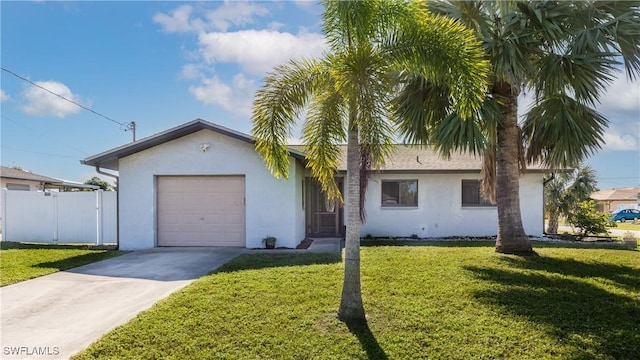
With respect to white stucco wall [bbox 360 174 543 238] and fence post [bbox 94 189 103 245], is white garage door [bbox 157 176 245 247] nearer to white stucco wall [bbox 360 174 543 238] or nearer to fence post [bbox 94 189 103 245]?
fence post [bbox 94 189 103 245]

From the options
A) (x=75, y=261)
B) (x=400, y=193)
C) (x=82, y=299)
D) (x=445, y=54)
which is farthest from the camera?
(x=400, y=193)

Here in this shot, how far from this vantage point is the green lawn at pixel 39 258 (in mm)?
8184

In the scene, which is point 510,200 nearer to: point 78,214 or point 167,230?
point 167,230

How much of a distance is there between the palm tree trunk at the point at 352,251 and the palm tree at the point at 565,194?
54.3 feet

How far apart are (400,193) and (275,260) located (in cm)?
715

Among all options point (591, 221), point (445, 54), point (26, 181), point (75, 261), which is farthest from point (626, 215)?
point (26, 181)

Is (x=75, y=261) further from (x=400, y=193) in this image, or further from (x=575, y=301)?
(x=575, y=301)

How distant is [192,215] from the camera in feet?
39.6

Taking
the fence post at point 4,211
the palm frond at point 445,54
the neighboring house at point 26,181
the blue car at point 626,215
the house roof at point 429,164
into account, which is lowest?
the blue car at point 626,215

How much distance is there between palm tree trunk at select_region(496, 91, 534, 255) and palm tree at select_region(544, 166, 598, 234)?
32.6 ft

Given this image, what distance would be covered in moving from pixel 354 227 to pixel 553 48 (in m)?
7.28

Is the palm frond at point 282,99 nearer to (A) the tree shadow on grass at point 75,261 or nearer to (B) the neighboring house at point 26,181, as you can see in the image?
(A) the tree shadow on grass at point 75,261

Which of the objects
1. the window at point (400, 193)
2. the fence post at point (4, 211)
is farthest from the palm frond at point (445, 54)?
the fence post at point (4, 211)

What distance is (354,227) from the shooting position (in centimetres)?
524
